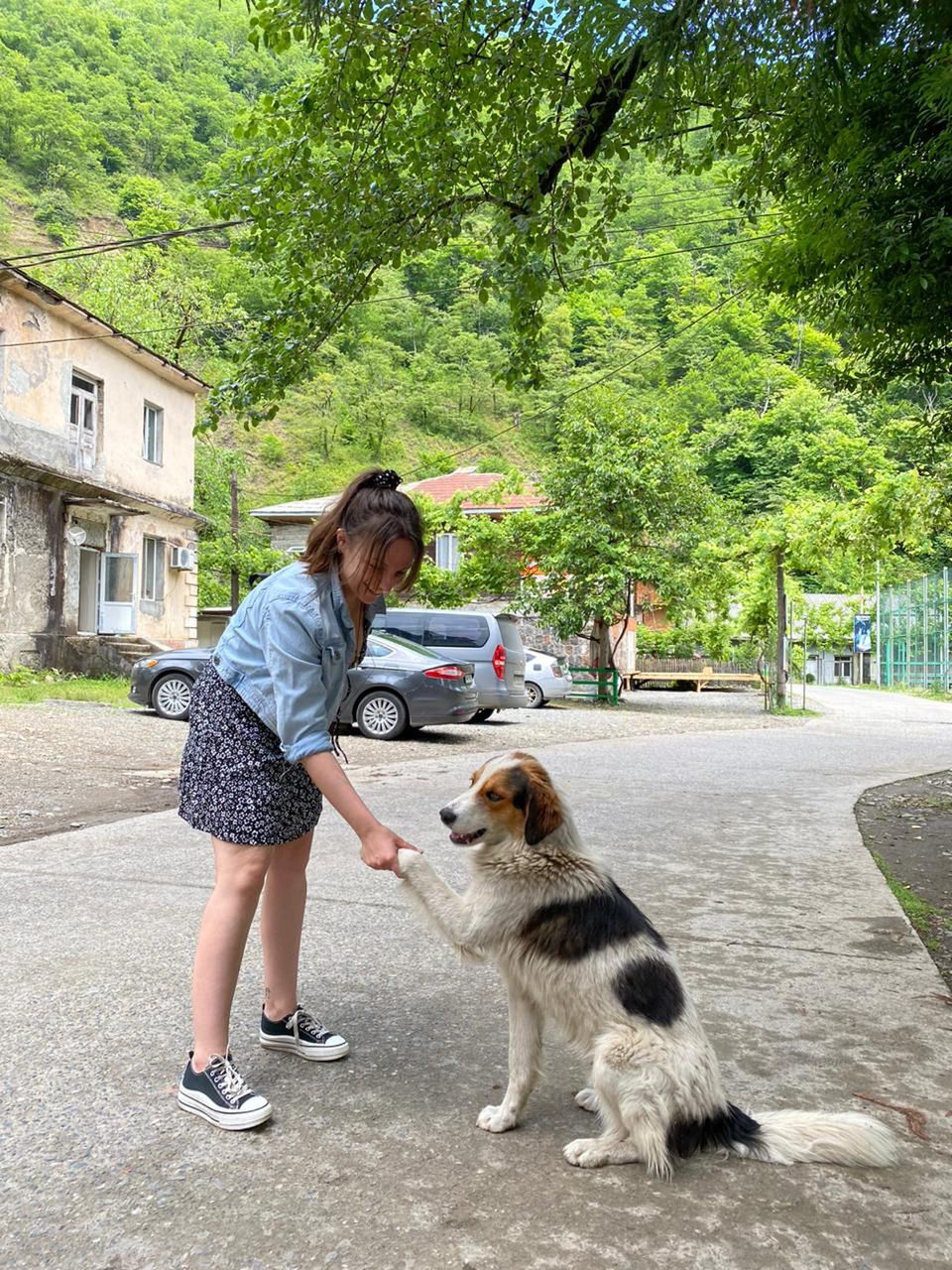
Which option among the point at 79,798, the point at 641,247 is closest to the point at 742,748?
the point at 79,798

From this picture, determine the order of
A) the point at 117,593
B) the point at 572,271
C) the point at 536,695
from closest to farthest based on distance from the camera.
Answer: the point at 572,271 → the point at 536,695 → the point at 117,593

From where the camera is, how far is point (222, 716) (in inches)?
110

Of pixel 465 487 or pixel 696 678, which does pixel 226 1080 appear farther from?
pixel 465 487

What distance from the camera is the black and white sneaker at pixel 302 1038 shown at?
3.02 m

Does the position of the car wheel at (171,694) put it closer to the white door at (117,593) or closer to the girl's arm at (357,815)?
the white door at (117,593)

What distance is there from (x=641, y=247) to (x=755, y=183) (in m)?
16.6

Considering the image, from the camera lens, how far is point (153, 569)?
2605 centimetres

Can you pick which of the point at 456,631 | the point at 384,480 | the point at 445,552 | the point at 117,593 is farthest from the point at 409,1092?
the point at 445,552

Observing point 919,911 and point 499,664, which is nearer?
point 919,911

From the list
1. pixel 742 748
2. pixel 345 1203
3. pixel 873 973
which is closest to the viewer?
pixel 345 1203

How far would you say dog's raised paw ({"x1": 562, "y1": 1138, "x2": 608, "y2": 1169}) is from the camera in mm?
2402

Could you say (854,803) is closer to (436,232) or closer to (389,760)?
(389,760)

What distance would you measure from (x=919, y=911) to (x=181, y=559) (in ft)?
79.9

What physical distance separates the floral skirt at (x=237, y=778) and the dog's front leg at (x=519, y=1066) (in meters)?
0.81
